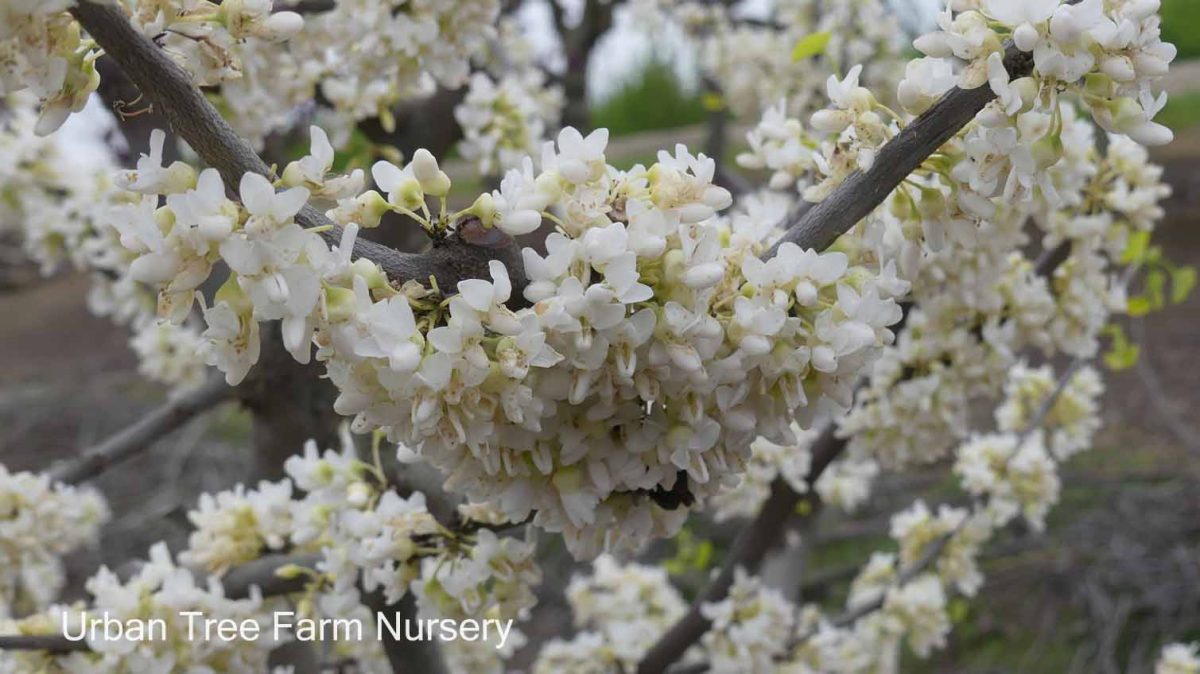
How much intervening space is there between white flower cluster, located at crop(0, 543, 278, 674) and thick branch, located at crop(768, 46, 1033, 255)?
0.73 m

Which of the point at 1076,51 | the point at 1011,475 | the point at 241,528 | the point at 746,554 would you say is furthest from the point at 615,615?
the point at 1076,51

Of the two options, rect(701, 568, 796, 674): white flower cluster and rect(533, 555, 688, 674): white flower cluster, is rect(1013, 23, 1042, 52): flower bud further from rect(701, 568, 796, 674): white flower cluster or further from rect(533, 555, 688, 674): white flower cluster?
rect(533, 555, 688, 674): white flower cluster

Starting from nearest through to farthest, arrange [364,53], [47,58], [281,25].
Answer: [47,58] → [281,25] → [364,53]

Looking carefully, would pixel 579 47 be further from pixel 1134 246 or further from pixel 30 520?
pixel 30 520

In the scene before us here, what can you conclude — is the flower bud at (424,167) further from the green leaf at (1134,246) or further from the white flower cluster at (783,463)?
the green leaf at (1134,246)

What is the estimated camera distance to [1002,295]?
1.36 m

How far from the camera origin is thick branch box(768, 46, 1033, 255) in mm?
683

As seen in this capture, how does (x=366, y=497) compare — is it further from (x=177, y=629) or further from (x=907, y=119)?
(x=907, y=119)

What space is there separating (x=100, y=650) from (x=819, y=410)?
0.76 m

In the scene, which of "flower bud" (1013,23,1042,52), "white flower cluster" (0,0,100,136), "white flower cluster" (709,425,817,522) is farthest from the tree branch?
"white flower cluster" (0,0,100,136)

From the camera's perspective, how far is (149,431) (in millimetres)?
1683

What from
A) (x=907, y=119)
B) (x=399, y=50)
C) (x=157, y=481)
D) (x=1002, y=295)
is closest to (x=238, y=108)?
(x=399, y=50)

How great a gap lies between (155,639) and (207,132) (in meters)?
Answer: 0.67

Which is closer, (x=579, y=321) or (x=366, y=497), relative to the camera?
(x=579, y=321)
